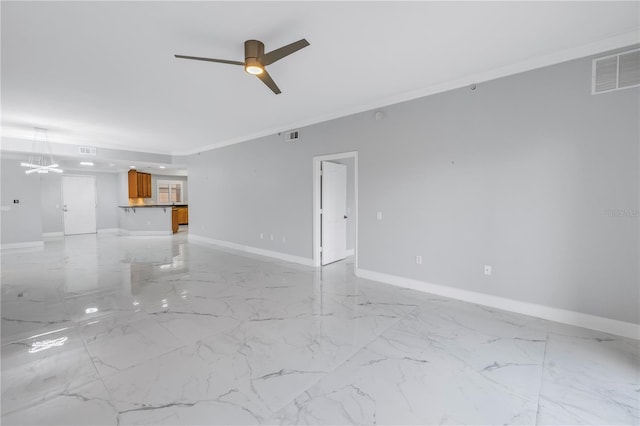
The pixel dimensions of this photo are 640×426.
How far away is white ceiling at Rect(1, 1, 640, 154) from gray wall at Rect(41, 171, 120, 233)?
20.2 ft

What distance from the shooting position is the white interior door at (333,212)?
5.50m

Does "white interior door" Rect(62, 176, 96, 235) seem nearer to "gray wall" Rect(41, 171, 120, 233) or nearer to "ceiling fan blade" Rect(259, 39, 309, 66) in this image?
"gray wall" Rect(41, 171, 120, 233)

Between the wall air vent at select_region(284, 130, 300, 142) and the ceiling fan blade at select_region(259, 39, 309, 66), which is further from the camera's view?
the wall air vent at select_region(284, 130, 300, 142)

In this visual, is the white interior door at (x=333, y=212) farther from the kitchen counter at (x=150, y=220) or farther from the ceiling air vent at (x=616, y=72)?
the kitchen counter at (x=150, y=220)

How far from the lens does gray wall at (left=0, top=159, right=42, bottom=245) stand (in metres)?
7.24

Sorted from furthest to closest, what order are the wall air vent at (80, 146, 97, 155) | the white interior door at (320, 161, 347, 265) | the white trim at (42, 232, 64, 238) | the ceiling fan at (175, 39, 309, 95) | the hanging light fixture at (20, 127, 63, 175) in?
the white trim at (42, 232, 64, 238)
the wall air vent at (80, 146, 97, 155)
the hanging light fixture at (20, 127, 63, 175)
the white interior door at (320, 161, 347, 265)
the ceiling fan at (175, 39, 309, 95)

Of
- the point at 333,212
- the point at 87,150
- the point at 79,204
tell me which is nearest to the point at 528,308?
the point at 333,212

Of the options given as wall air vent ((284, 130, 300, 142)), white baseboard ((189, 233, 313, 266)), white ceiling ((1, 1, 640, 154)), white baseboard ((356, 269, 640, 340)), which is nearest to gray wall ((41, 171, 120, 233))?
white baseboard ((189, 233, 313, 266))

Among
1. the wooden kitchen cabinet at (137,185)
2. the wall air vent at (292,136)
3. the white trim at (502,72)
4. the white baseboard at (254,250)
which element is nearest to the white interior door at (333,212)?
the white baseboard at (254,250)

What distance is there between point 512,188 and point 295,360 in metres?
2.99

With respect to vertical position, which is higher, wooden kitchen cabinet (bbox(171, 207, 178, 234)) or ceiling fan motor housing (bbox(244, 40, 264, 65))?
ceiling fan motor housing (bbox(244, 40, 264, 65))

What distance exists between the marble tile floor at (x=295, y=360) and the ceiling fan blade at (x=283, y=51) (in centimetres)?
252

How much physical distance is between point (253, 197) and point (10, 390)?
497 cm

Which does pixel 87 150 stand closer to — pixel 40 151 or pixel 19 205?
pixel 40 151
